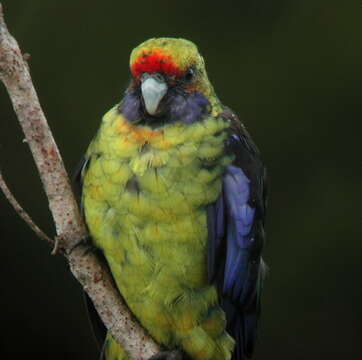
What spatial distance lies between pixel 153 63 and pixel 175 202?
39 cm

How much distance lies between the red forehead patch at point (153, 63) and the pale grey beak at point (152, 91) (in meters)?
0.02

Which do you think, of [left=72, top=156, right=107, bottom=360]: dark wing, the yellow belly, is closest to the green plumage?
the yellow belly

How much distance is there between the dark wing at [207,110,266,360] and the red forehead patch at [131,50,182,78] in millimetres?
251

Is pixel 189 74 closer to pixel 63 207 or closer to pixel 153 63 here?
pixel 153 63

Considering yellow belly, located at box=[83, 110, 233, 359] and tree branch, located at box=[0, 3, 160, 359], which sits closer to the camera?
tree branch, located at box=[0, 3, 160, 359]

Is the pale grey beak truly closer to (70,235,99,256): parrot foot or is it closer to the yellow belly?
the yellow belly

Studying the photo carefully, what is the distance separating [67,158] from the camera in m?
3.56

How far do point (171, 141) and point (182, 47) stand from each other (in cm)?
27

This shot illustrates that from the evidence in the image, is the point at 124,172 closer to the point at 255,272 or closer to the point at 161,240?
the point at 161,240

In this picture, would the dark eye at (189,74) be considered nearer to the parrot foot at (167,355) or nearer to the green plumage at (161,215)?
the green plumage at (161,215)

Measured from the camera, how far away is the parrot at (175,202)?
227cm

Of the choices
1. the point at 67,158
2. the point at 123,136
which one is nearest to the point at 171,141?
the point at 123,136

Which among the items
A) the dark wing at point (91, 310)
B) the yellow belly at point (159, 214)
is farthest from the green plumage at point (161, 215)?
the dark wing at point (91, 310)

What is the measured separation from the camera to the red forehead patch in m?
2.23
